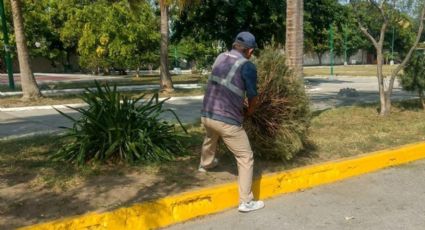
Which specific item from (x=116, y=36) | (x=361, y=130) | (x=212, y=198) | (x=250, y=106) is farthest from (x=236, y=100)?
(x=116, y=36)

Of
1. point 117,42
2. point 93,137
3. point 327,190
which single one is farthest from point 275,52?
point 117,42

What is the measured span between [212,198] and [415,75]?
9.00m

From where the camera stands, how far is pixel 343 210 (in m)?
5.30

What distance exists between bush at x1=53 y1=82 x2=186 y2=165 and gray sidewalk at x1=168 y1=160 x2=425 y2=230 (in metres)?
1.64

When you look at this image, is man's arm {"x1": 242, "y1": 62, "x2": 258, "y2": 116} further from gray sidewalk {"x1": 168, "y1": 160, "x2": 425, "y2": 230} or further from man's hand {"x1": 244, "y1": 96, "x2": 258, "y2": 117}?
gray sidewalk {"x1": 168, "y1": 160, "x2": 425, "y2": 230}

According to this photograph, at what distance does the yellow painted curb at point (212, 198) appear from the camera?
4.52 meters

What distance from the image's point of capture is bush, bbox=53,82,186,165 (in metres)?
6.24

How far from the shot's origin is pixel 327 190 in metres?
6.07

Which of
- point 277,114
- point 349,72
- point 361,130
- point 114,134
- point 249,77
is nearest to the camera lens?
point 249,77

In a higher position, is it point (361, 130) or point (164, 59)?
point (164, 59)

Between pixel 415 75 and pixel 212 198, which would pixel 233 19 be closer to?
pixel 415 75

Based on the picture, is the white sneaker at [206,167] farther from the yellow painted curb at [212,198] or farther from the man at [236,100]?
the man at [236,100]

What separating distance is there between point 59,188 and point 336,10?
20.4 metres

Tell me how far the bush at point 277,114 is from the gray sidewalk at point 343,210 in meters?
0.72
